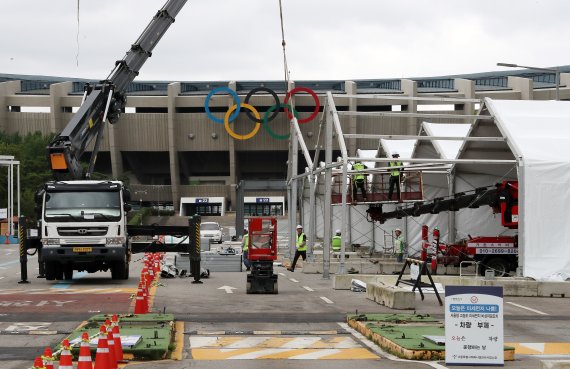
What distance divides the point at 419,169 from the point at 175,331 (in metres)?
24.7

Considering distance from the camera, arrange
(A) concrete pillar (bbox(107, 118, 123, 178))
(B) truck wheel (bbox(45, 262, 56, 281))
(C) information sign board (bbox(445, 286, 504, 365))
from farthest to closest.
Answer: (A) concrete pillar (bbox(107, 118, 123, 178)) → (B) truck wheel (bbox(45, 262, 56, 281)) → (C) information sign board (bbox(445, 286, 504, 365))

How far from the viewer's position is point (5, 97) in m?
108

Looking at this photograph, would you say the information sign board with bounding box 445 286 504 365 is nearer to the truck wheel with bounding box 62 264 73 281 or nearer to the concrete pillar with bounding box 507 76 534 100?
the truck wheel with bounding box 62 264 73 281

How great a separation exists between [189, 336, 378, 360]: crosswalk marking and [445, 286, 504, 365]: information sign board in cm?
160

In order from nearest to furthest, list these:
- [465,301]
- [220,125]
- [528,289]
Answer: [465,301], [528,289], [220,125]

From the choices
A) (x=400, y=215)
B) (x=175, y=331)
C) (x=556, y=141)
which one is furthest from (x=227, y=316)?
(x=400, y=215)

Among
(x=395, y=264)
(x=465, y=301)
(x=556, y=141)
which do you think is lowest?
(x=395, y=264)

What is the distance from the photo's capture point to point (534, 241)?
29.3 metres

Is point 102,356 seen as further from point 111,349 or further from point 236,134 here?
point 236,134

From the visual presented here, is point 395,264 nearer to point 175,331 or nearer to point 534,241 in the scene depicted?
point 534,241

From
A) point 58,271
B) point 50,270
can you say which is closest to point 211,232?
point 58,271

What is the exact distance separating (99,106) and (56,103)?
74011mm

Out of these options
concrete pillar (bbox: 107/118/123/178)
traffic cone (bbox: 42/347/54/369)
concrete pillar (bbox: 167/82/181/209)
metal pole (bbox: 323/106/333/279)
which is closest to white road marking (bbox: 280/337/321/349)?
traffic cone (bbox: 42/347/54/369)

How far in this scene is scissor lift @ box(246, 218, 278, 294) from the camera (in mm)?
26750
